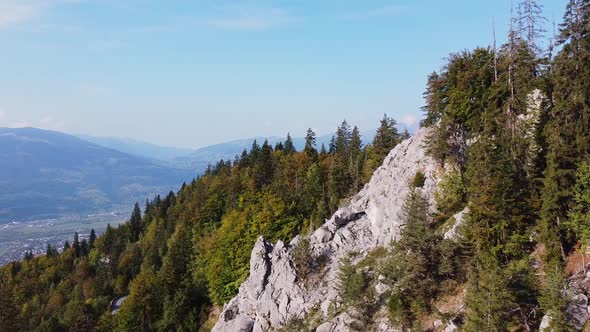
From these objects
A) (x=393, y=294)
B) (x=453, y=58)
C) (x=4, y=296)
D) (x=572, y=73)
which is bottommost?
(x=4, y=296)

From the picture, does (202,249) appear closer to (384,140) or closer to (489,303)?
(384,140)

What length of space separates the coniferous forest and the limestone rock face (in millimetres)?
4872

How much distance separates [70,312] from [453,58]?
87562 millimetres

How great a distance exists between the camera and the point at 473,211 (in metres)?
36.3

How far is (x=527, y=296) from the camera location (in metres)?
30.7

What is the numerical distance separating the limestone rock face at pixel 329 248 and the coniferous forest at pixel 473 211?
4872 millimetres

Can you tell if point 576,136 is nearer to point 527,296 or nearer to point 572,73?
point 572,73

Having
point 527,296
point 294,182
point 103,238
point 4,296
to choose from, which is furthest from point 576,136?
point 103,238

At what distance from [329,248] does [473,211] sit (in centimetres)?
2044

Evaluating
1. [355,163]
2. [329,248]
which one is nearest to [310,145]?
[355,163]

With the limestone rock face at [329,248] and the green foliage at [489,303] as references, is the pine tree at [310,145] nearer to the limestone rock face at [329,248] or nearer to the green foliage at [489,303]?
the limestone rock face at [329,248]

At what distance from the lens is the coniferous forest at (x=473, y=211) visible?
104 feet

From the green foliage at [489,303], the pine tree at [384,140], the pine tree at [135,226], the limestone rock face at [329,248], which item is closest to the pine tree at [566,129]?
the green foliage at [489,303]

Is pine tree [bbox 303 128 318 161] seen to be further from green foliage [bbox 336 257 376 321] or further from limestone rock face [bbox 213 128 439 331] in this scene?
green foliage [bbox 336 257 376 321]
